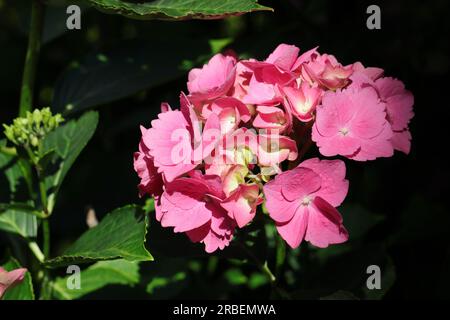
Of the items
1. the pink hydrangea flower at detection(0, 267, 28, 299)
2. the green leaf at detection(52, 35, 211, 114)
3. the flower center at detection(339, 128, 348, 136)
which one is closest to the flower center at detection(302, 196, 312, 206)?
the flower center at detection(339, 128, 348, 136)

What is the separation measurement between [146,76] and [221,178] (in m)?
0.58

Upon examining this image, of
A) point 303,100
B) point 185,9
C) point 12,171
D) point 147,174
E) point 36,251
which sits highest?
point 185,9

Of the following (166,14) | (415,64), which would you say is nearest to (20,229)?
(166,14)

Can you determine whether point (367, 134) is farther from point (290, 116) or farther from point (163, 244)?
point (163, 244)

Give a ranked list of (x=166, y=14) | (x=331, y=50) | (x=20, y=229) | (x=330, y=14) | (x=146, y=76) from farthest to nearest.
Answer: (x=330, y=14), (x=331, y=50), (x=146, y=76), (x=20, y=229), (x=166, y=14)

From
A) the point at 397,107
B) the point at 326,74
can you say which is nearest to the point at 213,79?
the point at 326,74

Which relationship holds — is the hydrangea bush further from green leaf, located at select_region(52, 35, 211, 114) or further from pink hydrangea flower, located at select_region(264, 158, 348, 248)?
green leaf, located at select_region(52, 35, 211, 114)

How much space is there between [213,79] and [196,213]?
0.22m

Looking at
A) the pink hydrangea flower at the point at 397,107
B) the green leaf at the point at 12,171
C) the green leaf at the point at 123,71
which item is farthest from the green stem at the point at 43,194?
the pink hydrangea flower at the point at 397,107

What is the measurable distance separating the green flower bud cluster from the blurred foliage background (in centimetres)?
23

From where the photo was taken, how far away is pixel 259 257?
1278mm

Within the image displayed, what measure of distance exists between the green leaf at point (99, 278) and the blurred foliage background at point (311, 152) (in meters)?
0.02

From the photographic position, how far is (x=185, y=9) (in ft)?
3.78

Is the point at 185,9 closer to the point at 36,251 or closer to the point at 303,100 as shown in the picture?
the point at 303,100
